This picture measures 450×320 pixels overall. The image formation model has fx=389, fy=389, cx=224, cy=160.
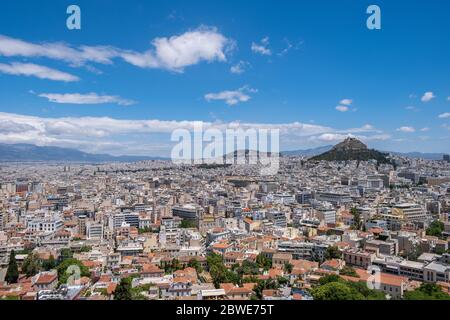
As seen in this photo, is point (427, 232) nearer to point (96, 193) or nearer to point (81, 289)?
point (81, 289)

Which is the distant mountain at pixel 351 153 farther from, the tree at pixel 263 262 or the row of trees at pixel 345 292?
the row of trees at pixel 345 292

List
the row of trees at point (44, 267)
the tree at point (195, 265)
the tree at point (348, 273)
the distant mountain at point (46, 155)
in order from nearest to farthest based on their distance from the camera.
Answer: the tree at point (348, 273), the row of trees at point (44, 267), the tree at point (195, 265), the distant mountain at point (46, 155)

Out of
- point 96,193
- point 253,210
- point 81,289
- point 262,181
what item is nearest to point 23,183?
point 96,193

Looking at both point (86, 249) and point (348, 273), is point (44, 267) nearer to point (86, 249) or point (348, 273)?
point (86, 249)

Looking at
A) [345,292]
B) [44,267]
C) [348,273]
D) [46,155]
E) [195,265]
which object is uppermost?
[46,155]

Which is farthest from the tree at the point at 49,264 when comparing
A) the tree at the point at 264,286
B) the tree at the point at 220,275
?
the tree at the point at 264,286

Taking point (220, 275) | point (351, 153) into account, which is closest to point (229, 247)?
point (220, 275)

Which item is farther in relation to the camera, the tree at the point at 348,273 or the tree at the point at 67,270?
the tree at the point at 67,270
